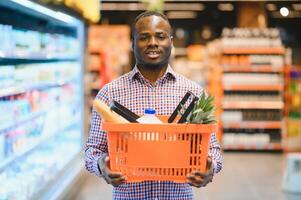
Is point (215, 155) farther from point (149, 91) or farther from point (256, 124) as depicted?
point (256, 124)

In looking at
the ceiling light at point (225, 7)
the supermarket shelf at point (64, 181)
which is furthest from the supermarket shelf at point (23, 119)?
the ceiling light at point (225, 7)

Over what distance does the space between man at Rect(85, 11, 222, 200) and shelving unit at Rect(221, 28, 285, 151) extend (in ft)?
26.9

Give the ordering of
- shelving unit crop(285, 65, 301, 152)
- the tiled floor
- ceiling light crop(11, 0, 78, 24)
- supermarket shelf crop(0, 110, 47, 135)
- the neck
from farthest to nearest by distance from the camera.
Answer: shelving unit crop(285, 65, 301, 152), the tiled floor, ceiling light crop(11, 0, 78, 24), supermarket shelf crop(0, 110, 47, 135), the neck

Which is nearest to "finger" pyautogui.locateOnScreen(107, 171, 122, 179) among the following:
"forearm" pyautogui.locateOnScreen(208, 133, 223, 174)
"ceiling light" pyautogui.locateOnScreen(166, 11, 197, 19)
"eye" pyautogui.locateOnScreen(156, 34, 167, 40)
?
"forearm" pyautogui.locateOnScreen(208, 133, 223, 174)

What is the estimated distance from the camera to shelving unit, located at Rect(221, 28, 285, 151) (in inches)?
417

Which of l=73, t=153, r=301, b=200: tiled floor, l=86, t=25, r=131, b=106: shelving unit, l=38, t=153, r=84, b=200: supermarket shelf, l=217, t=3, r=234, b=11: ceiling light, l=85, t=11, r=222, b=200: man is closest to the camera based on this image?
l=85, t=11, r=222, b=200: man

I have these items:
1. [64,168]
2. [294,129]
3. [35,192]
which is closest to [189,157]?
[35,192]

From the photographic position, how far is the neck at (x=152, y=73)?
97.8 inches

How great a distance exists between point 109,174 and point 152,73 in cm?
56

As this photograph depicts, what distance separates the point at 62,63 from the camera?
7121 millimetres

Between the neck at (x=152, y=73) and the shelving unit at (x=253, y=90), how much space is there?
8236 millimetres

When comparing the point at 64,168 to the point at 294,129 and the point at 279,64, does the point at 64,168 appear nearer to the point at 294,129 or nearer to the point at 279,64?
the point at 279,64

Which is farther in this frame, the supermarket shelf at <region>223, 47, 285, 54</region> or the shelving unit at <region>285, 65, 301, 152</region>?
the shelving unit at <region>285, 65, 301, 152</region>

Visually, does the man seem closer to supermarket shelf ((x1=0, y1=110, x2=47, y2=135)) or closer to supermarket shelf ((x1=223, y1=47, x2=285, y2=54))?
supermarket shelf ((x1=0, y1=110, x2=47, y2=135))
